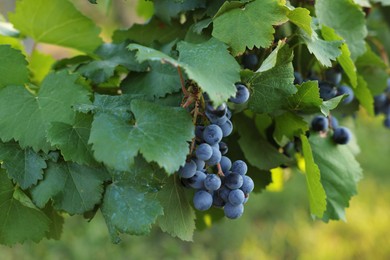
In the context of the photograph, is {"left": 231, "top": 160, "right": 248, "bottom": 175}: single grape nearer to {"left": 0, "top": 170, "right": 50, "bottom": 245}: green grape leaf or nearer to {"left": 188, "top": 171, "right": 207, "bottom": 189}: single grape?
{"left": 188, "top": 171, "right": 207, "bottom": 189}: single grape

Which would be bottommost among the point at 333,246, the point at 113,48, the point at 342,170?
the point at 333,246

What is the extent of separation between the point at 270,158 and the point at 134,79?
0.22 metres

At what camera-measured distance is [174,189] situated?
657 mm

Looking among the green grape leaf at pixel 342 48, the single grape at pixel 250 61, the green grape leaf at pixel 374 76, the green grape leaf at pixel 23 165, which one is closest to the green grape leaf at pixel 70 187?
the green grape leaf at pixel 23 165

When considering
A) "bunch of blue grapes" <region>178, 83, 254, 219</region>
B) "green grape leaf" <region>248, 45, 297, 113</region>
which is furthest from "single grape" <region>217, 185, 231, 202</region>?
"green grape leaf" <region>248, 45, 297, 113</region>

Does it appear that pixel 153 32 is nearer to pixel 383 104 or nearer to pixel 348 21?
pixel 348 21

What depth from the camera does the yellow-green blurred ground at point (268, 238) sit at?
8.18 feet

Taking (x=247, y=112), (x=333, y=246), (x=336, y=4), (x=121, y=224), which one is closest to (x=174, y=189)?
(x=121, y=224)

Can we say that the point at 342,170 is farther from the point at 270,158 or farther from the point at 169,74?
the point at 169,74

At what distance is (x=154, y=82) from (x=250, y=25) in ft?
0.47

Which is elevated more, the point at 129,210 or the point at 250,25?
the point at 250,25

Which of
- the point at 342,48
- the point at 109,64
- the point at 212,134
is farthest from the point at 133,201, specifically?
the point at 342,48

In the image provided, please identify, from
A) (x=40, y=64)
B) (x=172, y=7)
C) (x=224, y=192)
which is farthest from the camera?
(x=40, y=64)

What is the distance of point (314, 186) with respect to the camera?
0.69 metres
